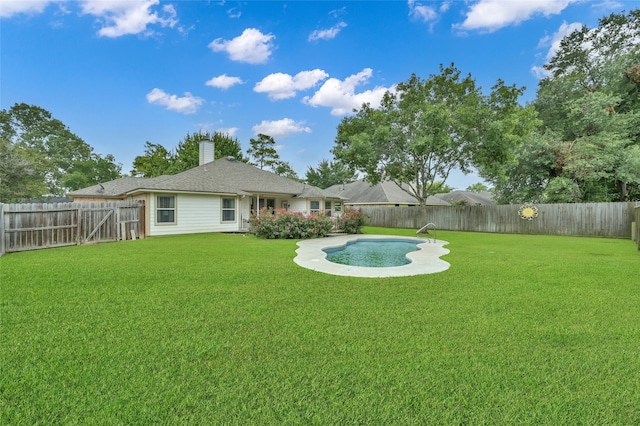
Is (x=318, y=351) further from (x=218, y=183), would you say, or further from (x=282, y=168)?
(x=282, y=168)

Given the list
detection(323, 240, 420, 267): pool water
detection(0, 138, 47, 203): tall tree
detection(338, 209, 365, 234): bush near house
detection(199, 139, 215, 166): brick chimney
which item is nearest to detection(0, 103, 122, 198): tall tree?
detection(0, 138, 47, 203): tall tree

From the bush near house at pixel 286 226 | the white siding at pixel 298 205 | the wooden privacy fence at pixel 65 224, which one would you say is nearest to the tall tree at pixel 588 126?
the bush near house at pixel 286 226

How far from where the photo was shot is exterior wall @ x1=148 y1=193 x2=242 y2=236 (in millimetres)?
14043

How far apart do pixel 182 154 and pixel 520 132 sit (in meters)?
28.6

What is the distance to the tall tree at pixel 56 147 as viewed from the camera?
1374 inches

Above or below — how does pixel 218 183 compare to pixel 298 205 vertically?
above

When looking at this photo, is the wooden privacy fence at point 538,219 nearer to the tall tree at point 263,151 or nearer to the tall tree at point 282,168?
the tall tree at point 263,151

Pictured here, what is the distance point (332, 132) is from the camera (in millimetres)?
19969

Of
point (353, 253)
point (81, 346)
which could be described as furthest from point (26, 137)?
point (81, 346)

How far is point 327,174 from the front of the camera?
44125 millimetres

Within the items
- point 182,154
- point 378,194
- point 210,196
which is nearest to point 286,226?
point 210,196

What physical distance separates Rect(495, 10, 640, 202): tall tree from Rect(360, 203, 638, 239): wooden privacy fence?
7.18 feet

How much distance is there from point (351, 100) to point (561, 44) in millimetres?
17455

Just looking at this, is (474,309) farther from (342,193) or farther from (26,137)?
(26,137)
